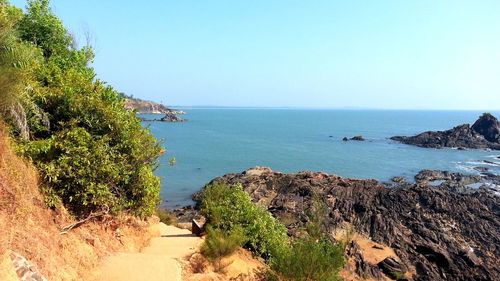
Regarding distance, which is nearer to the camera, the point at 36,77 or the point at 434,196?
the point at 36,77

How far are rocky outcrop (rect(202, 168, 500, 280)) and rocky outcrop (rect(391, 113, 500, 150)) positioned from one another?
47413 mm

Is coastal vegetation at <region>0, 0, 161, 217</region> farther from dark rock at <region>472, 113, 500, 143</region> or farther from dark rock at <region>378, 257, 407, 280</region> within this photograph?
dark rock at <region>472, 113, 500, 143</region>

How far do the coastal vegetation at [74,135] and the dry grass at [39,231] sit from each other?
548 millimetres

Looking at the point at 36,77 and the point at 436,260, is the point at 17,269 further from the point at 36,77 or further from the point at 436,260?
the point at 436,260

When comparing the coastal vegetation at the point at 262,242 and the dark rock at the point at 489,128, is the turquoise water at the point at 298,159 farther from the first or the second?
the coastal vegetation at the point at 262,242

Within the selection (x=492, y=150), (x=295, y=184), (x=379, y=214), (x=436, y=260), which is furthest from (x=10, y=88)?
(x=492, y=150)

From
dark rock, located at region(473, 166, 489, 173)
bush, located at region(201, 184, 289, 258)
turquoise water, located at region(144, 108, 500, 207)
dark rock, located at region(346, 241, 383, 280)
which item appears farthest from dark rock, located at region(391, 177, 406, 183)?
bush, located at region(201, 184, 289, 258)

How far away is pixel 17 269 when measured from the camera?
7.49 m

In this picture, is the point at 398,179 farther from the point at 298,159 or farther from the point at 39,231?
the point at 39,231

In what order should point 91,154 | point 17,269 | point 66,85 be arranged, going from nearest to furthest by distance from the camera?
point 17,269, point 91,154, point 66,85

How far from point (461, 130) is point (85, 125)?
320ft

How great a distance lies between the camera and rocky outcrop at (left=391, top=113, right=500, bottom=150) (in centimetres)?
8875

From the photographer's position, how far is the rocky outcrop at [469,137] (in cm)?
8875

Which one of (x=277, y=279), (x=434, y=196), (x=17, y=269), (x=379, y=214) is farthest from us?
(x=434, y=196)
